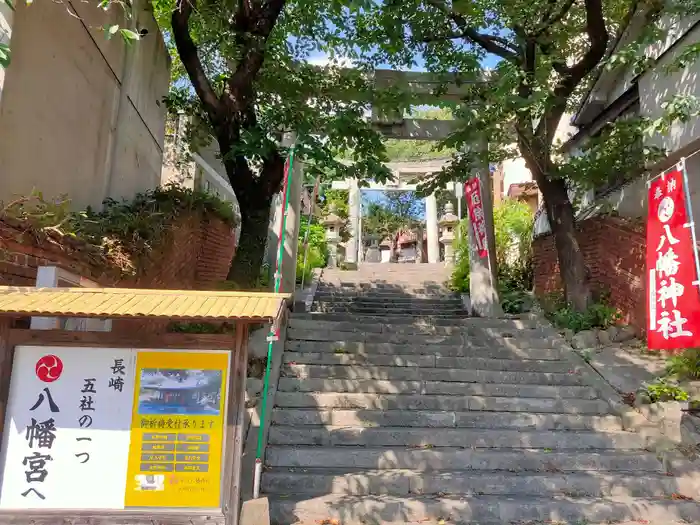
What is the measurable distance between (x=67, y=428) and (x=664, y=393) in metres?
6.32

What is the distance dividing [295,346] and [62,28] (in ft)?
16.6

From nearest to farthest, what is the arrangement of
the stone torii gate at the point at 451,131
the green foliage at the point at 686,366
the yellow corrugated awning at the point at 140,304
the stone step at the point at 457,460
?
1. the yellow corrugated awning at the point at 140,304
2. the stone step at the point at 457,460
3. the green foliage at the point at 686,366
4. the stone torii gate at the point at 451,131

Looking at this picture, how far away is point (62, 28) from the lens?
18.0ft

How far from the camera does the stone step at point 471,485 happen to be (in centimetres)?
509

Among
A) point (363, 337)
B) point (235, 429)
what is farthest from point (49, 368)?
point (363, 337)

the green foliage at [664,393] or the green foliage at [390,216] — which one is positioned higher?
the green foliage at [390,216]

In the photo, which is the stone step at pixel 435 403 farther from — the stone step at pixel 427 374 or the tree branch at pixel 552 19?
the tree branch at pixel 552 19

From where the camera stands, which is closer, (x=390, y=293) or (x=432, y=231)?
(x=390, y=293)

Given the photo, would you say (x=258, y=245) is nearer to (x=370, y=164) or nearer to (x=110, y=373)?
(x=370, y=164)

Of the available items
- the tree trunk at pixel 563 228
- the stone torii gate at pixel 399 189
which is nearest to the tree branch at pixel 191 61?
the tree trunk at pixel 563 228

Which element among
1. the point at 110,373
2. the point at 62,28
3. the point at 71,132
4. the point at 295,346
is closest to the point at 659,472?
the point at 295,346

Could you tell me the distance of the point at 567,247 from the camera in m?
9.36

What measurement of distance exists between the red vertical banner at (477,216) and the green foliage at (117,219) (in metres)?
5.70

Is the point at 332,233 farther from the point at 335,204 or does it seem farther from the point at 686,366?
the point at 686,366
